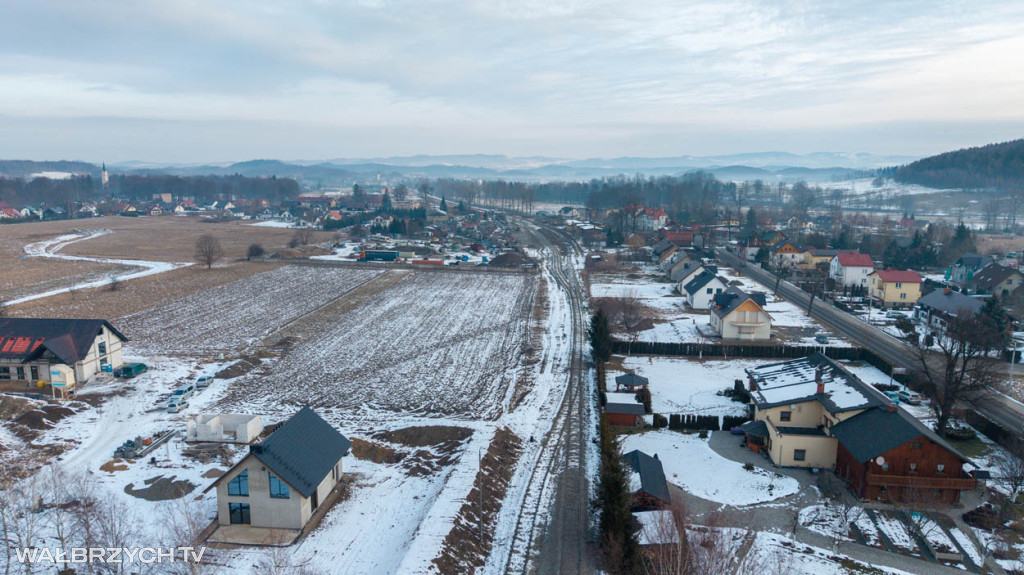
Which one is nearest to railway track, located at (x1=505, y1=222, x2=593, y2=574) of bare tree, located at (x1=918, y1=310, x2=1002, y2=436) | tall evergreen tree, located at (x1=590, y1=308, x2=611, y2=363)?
tall evergreen tree, located at (x1=590, y1=308, x2=611, y2=363)

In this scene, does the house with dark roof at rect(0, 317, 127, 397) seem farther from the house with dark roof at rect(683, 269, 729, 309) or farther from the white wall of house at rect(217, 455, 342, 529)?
the house with dark roof at rect(683, 269, 729, 309)

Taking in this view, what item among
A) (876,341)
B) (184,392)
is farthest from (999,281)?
(184,392)

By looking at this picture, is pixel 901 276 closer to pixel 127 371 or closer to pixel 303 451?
pixel 303 451

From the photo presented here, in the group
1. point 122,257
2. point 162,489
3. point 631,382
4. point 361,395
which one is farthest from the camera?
point 122,257

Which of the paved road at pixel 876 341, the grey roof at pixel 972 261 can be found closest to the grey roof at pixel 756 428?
the paved road at pixel 876 341

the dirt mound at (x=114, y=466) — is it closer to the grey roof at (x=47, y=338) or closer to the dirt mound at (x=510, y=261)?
the grey roof at (x=47, y=338)

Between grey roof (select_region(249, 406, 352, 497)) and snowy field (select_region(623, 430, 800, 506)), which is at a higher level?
grey roof (select_region(249, 406, 352, 497))
